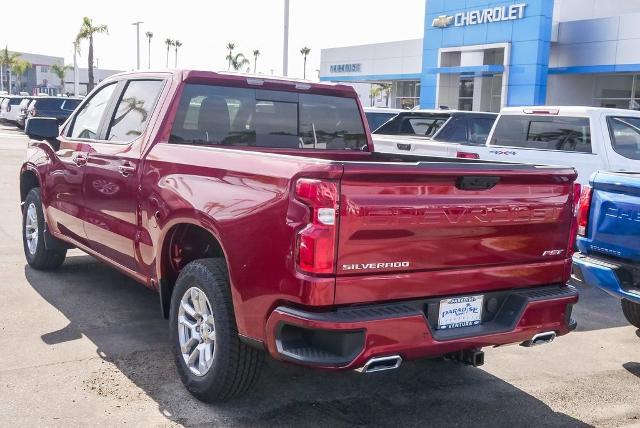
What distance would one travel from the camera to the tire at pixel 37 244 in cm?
693

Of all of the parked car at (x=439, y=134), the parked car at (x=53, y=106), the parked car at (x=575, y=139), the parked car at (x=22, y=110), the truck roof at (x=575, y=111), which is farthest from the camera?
the parked car at (x=22, y=110)

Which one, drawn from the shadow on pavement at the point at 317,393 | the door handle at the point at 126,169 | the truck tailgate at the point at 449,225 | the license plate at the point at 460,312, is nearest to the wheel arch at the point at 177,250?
the shadow on pavement at the point at 317,393

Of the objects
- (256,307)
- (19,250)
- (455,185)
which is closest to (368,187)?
(455,185)

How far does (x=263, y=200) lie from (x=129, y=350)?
205 cm

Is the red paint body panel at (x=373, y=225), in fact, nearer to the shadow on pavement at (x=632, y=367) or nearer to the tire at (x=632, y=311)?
the shadow on pavement at (x=632, y=367)

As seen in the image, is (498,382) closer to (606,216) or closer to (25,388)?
(606,216)

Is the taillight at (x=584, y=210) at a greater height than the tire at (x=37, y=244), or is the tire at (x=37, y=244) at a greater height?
the taillight at (x=584, y=210)

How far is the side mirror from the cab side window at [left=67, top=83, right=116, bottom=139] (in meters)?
0.13

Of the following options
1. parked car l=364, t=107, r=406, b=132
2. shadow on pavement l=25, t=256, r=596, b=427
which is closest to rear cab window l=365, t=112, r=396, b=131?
parked car l=364, t=107, r=406, b=132

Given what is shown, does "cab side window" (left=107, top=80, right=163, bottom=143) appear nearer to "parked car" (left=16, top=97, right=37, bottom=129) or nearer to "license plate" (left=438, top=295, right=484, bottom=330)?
"license plate" (left=438, top=295, right=484, bottom=330)

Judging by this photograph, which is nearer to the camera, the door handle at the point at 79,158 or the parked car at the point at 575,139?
the door handle at the point at 79,158

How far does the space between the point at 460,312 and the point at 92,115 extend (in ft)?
12.8

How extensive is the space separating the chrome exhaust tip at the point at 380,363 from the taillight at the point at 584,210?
104 inches

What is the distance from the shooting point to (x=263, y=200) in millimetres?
3580
